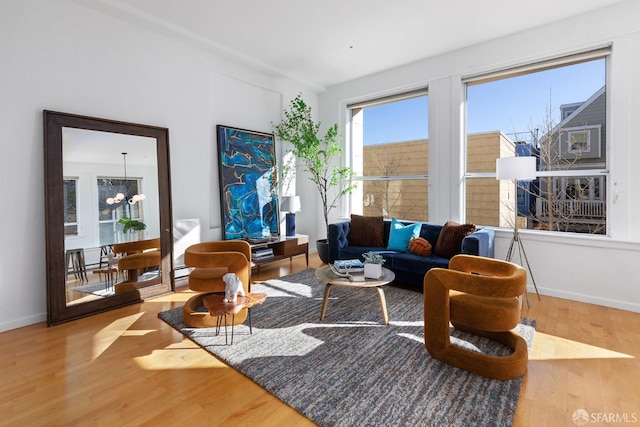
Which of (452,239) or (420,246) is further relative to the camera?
(420,246)

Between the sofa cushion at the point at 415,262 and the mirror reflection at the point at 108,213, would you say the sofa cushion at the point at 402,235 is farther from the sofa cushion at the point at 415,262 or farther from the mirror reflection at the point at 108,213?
the mirror reflection at the point at 108,213

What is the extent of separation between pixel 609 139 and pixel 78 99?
574 centimetres

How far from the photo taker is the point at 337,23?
3912 millimetres

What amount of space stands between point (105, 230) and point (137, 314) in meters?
0.98

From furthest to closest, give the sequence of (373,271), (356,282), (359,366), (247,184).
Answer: (247,184)
(373,271)
(356,282)
(359,366)

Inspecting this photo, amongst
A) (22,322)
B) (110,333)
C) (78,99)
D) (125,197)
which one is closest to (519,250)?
(110,333)

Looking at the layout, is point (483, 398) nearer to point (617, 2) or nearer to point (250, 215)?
point (250, 215)

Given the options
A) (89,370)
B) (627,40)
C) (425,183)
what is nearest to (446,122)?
(425,183)

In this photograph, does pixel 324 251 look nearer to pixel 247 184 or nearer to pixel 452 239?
pixel 247 184

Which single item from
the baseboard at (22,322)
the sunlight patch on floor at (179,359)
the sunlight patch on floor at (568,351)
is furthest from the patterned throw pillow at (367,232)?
the baseboard at (22,322)

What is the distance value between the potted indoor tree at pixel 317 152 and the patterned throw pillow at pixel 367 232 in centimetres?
59

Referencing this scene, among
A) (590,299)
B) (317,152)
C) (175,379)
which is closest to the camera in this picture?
(175,379)

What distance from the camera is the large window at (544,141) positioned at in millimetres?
3811

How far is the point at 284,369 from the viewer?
234cm
